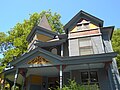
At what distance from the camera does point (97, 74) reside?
39.4ft

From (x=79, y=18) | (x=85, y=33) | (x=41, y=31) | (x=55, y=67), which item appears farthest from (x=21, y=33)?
(x=55, y=67)

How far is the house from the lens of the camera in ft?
35.5

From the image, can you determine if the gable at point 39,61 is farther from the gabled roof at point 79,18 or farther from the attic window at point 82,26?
the attic window at point 82,26

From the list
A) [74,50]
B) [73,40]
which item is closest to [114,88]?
[74,50]

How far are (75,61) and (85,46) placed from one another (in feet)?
10.5

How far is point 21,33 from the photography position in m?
27.2

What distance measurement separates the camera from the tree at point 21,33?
24.6m

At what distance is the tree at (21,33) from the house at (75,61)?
8641 mm

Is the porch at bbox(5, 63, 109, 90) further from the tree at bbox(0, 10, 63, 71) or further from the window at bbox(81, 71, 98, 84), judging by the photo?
the tree at bbox(0, 10, 63, 71)

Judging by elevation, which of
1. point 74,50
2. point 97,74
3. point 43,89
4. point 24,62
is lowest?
point 43,89

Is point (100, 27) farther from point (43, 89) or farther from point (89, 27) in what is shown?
point (43, 89)

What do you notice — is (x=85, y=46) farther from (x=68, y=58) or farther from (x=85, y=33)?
(x=68, y=58)

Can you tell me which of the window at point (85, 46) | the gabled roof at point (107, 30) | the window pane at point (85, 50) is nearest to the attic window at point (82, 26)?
the window at point (85, 46)

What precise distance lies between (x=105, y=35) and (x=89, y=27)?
70.6 inches
